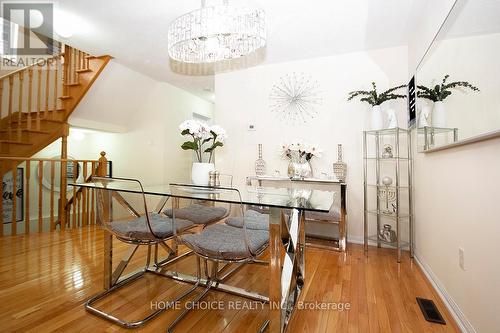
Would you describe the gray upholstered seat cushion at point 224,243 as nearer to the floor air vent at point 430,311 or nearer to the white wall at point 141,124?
the floor air vent at point 430,311

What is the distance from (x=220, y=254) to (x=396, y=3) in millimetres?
2561

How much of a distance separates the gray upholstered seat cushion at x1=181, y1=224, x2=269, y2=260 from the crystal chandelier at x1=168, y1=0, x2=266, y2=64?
4.60 ft

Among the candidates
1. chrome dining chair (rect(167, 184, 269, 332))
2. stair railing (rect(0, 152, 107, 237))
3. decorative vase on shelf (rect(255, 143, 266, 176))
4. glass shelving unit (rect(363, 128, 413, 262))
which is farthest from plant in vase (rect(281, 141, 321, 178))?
stair railing (rect(0, 152, 107, 237))

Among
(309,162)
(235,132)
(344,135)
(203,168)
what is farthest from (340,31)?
(203,168)

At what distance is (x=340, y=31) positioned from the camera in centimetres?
256

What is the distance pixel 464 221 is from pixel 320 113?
206cm

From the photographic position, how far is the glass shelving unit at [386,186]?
261 centimetres

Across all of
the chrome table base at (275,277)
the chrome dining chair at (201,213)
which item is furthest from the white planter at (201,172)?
the chrome table base at (275,277)

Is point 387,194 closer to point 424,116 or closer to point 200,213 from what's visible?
point 424,116

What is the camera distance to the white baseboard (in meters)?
1.33

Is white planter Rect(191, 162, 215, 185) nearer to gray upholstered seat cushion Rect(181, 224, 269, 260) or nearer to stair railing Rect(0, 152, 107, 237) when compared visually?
gray upholstered seat cushion Rect(181, 224, 269, 260)

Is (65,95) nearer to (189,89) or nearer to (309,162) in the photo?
(189,89)

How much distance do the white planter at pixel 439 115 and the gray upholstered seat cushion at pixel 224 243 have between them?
4.76ft

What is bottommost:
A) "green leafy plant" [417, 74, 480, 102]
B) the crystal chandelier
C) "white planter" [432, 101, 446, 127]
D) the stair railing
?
the stair railing
